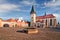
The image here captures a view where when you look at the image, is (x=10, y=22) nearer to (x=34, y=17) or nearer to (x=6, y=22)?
(x=6, y=22)

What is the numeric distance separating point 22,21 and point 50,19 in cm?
1397

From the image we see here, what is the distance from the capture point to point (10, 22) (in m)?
50.3

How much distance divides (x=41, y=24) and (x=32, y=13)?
36.8 feet

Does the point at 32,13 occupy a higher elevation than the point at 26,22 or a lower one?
higher

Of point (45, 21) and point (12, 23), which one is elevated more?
point (45, 21)

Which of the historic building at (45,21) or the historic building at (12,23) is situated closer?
the historic building at (12,23)

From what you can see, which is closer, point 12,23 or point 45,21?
point 12,23

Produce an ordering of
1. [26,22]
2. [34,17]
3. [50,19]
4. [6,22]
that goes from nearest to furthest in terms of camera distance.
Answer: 1. [6,22]
2. [26,22]
3. [50,19]
4. [34,17]

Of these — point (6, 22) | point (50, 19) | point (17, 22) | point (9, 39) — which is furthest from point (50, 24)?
point (9, 39)

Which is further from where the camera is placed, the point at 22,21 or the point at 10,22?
the point at 22,21

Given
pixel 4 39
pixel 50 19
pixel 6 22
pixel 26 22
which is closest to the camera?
pixel 4 39

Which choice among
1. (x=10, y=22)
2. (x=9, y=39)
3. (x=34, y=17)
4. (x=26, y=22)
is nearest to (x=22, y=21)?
(x=26, y=22)

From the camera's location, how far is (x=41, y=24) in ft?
185

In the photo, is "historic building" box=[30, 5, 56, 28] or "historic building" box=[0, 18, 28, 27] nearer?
"historic building" box=[0, 18, 28, 27]
